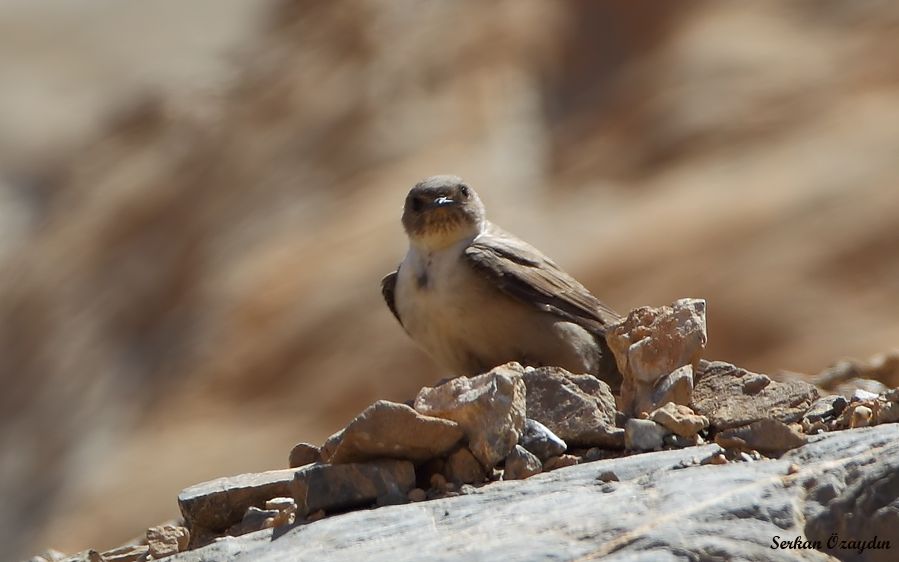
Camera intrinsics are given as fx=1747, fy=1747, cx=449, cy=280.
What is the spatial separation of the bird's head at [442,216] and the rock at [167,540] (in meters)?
2.99

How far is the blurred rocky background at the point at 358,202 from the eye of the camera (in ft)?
86.1

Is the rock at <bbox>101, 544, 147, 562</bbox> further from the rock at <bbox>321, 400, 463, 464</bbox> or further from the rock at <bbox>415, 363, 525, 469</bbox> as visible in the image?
the rock at <bbox>415, 363, 525, 469</bbox>

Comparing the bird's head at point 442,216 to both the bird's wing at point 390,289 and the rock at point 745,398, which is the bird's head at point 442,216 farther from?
the rock at point 745,398

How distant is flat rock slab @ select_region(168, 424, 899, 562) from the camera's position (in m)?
5.23

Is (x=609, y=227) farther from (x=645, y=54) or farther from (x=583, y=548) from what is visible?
(x=583, y=548)

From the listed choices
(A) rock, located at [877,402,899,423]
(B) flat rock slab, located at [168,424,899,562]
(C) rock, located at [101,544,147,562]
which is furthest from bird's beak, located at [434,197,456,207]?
(A) rock, located at [877,402,899,423]

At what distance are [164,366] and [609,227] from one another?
26.3 ft

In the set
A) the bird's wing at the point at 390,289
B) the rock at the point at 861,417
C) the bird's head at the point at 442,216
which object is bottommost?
the rock at the point at 861,417

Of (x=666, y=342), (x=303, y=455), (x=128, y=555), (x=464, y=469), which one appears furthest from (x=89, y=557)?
(x=666, y=342)

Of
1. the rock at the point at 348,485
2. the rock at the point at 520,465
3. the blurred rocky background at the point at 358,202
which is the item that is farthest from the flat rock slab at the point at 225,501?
the blurred rocky background at the point at 358,202

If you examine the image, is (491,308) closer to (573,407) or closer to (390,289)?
(390,289)

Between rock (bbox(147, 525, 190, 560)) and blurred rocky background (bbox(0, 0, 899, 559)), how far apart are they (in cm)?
1745

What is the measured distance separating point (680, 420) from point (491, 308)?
2.52 metres

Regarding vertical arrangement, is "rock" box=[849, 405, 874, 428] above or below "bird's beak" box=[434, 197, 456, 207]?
below
